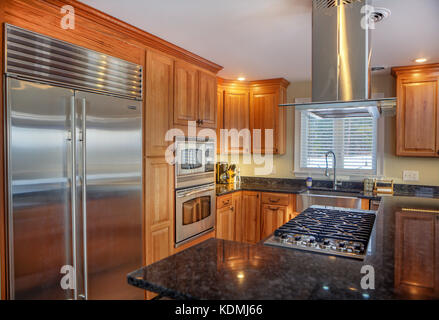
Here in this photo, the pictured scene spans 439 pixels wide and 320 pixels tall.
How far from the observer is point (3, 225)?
5.70ft

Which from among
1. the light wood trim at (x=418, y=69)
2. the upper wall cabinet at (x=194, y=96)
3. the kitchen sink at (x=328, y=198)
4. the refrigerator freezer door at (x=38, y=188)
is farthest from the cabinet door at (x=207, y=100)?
the light wood trim at (x=418, y=69)

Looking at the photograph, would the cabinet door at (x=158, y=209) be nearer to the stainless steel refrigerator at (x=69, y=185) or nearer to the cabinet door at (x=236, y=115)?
the stainless steel refrigerator at (x=69, y=185)

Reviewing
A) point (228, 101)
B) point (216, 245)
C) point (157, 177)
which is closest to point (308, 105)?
point (216, 245)

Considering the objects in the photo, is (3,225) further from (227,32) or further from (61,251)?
(227,32)

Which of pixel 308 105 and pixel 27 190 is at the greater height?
pixel 308 105

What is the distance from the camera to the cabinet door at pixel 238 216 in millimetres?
4059

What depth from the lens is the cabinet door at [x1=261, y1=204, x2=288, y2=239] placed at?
390 cm

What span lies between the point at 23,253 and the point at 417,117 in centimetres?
373

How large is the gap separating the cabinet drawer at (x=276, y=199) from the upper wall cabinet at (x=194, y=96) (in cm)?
112

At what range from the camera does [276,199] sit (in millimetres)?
3939

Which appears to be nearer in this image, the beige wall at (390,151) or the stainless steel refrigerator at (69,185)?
the stainless steel refrigerator at (69,185)

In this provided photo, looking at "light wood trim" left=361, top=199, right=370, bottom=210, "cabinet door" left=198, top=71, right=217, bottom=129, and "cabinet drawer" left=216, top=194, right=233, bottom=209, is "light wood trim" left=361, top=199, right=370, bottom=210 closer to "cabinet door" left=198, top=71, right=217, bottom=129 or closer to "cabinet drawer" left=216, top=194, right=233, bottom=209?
"cabinet drawer" left=216, top=194, right=233, bottom=209

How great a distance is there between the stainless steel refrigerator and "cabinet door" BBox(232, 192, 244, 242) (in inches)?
66.0

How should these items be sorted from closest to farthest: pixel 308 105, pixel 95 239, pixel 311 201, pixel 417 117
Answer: pixel 308 105 → pixel 95 239 → pixel 417 117 → pixel 311 201
